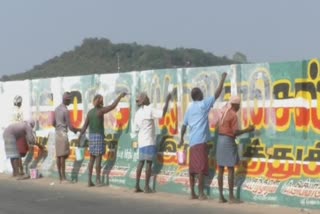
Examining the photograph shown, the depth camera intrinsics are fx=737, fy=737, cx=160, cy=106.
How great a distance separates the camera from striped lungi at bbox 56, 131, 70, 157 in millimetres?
16672

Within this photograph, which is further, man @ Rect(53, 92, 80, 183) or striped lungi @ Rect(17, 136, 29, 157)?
striped lungi @ Rect(17, 136, 29, 157)

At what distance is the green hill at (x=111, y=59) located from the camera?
2877 cm

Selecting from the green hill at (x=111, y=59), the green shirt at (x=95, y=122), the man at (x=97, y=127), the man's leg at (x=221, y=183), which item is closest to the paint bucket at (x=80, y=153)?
the man at (x=97, y=127)

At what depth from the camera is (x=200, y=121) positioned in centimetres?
1307

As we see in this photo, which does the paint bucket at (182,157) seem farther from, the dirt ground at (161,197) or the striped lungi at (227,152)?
the striped lungi at (227,152)

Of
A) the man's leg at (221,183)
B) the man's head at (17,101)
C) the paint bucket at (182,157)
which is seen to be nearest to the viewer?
the man's leg at (221,183)

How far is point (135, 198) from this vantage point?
13914 mm

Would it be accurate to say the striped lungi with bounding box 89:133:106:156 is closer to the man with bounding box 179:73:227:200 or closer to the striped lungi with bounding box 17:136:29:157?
the man with bounding box 179:73:227:200

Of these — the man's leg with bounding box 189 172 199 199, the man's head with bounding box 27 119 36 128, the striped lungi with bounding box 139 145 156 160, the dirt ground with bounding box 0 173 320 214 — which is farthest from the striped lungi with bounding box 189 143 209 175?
the man's head with bounding box 27 119 36 128

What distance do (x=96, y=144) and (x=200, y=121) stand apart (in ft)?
10.6

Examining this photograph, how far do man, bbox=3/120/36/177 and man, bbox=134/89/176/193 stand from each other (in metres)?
4.44

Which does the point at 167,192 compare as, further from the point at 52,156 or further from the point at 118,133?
the point at 52,156

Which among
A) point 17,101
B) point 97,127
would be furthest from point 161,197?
point 17,101

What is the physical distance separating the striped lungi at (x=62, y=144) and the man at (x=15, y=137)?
1476 millimetres
